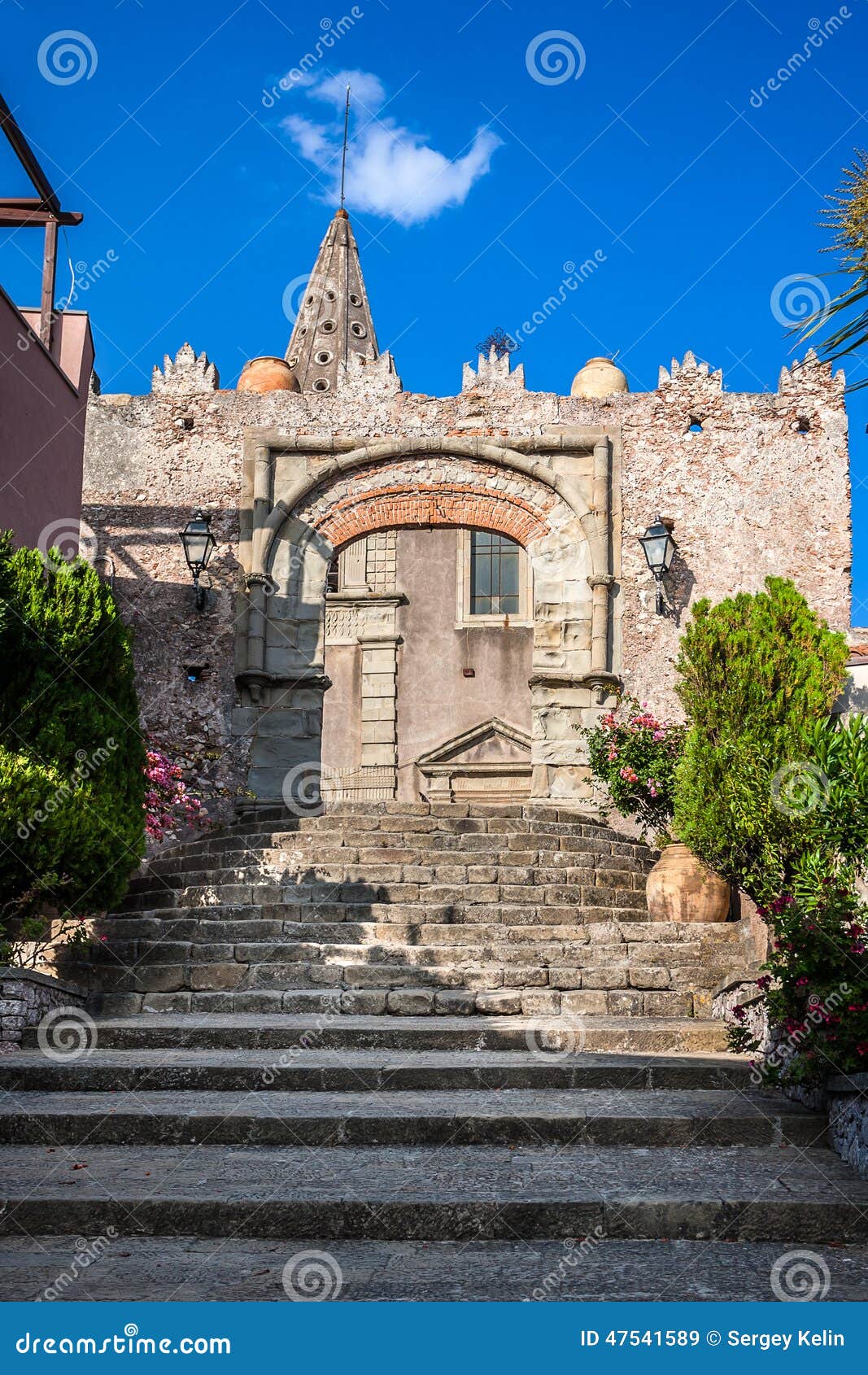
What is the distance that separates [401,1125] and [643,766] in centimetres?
653

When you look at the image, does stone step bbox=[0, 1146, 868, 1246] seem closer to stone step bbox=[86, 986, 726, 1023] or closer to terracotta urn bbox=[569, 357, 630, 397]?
stone step bbox=[86, 986, 726, 1023]

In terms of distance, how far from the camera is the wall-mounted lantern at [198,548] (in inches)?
517

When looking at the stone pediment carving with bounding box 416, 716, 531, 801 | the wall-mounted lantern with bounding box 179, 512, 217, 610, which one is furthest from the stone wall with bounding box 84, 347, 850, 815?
the stone pediment carving with bounding box 416, 716, 531, 801

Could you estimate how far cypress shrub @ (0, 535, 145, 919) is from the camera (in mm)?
7680

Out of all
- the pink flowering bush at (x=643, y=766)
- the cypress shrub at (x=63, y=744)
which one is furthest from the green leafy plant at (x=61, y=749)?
the pink flowering bush at (x=643, y=766)

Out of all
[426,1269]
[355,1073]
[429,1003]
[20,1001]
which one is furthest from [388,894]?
[426,1269]

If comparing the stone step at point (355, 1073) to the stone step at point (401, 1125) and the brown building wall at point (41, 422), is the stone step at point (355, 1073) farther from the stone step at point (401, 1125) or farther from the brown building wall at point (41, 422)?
the brown building wall at point (41, 422)

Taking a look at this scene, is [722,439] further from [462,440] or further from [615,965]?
[615,965]

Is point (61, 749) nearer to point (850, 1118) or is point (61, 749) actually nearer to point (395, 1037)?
point (395, 1037)

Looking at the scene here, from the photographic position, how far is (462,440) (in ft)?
45.0

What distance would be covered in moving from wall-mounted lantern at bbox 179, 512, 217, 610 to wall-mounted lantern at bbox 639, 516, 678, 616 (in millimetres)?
4652

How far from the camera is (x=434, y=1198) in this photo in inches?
163

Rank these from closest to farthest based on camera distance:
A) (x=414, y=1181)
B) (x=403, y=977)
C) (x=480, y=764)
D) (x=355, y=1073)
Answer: (x=414, y=1181), (x=355, y=1073), (x=403, y=977), (x=480, y=764)

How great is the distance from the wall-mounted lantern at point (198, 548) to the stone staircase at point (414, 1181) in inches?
307
